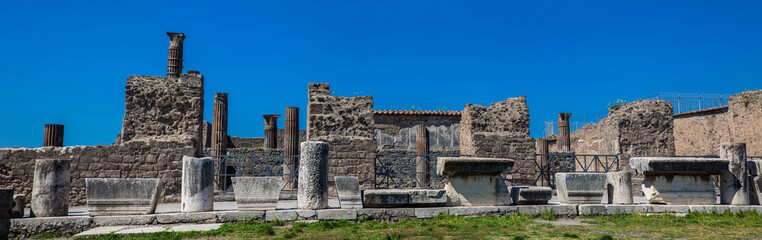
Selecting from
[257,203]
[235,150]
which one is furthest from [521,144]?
[235,150]

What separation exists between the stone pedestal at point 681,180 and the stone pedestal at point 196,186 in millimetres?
8328

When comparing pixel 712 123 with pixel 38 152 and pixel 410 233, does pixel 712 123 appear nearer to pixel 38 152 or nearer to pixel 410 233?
A: pixel 410 233

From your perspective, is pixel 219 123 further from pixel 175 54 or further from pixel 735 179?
pixel 735 179

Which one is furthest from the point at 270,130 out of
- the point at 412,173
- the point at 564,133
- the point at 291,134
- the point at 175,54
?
the point at 412,173

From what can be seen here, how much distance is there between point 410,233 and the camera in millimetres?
7648

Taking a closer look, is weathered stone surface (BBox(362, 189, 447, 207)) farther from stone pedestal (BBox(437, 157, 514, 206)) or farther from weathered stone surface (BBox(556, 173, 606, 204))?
weathered stone surface (BBox(556, 173, 606, 204))

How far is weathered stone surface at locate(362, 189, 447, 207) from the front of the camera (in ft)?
31.4

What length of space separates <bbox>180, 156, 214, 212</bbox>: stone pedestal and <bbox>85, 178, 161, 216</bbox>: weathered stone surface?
19.6 inches

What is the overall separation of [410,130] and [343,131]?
68.3 feet

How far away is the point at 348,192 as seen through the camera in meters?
10.0

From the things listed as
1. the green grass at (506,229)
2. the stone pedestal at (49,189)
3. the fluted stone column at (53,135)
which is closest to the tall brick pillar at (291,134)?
the fluted stone column at (53,135)

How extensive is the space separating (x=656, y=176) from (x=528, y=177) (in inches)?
158

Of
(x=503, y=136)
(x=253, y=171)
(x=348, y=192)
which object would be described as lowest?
(x=348, y=192)

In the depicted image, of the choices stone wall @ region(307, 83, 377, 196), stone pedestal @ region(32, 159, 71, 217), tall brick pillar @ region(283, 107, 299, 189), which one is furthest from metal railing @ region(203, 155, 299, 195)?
stone pedestal @ region(32, 159, 71, 217)
